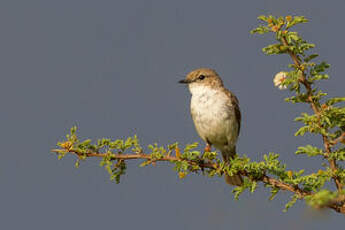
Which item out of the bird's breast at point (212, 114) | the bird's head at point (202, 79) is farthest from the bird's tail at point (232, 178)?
the bird's head at point (202, 79)

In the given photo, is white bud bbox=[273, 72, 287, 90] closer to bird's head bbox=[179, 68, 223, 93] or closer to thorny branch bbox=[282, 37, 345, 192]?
thorny branch bbox=[282, 37, 345, 192]

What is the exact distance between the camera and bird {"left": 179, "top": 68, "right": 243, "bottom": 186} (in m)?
7.89

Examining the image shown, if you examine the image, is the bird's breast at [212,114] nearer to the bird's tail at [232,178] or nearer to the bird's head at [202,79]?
the bird's head at [202,79]

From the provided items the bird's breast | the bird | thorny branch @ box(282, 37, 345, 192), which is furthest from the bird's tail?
thorny branch @ box(282, 37, 345, 192)

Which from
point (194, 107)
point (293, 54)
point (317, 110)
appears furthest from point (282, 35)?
point (194, 107)

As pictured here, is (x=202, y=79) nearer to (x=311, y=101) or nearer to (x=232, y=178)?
(x=232, y=178)

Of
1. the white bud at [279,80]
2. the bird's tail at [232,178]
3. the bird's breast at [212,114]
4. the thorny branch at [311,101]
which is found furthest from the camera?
the bird's breast at [212,114]

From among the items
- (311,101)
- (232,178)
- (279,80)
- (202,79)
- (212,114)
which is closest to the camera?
(311,101)

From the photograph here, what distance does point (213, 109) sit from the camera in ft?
25.8

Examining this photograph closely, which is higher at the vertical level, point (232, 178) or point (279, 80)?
point (279, 80)

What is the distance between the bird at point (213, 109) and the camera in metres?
7.89

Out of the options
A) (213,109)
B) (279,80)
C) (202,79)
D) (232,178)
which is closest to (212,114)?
(213,109)

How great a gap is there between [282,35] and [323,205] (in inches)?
89.4

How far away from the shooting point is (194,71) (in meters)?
8.30
